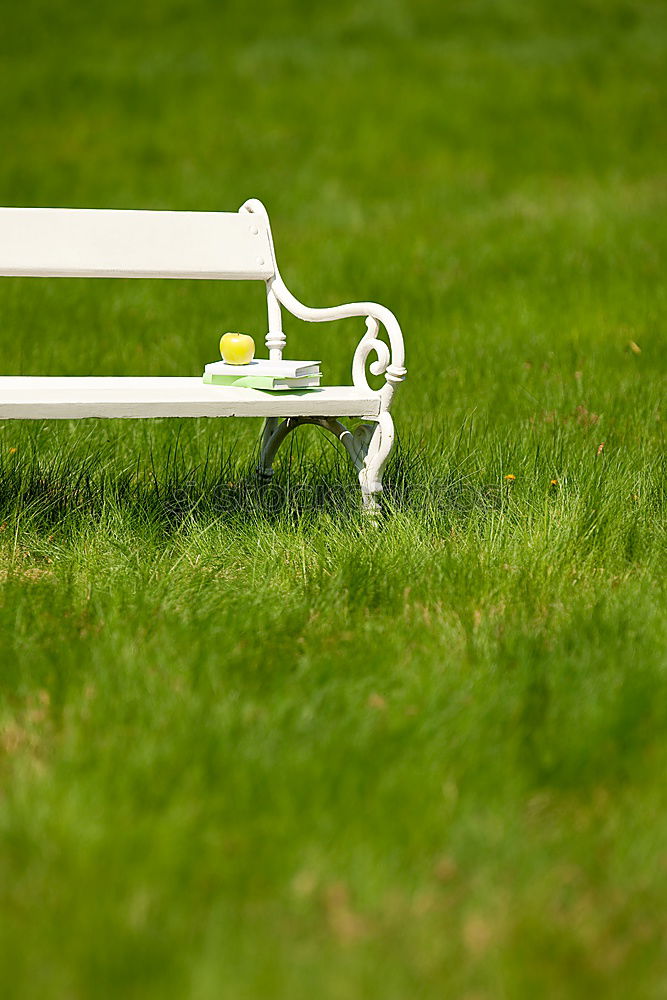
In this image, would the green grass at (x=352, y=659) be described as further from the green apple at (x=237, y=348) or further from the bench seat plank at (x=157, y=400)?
the green apple at (x=237, y=348)

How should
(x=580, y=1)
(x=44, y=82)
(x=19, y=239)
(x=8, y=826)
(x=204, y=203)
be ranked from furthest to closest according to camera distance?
(x=580, y=1)
(x=44, y=82)
(x=204, y=203)
(x=19, y=239)
(x=8, y=826)

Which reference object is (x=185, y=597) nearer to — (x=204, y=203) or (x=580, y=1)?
(x=204, y=203)

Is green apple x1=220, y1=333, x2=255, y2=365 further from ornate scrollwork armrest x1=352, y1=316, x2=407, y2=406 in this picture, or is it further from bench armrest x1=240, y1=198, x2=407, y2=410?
ornate scrollwork armrest x1=352, y1=316, x2=407, y2=406

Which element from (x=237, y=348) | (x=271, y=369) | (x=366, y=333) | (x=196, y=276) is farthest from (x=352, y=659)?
(x=196, y=276)

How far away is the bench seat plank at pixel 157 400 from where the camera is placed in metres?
2.94

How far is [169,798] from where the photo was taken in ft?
6.41

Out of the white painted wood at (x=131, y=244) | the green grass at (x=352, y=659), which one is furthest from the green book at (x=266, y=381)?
the white painted wood at (x=131, y=244)

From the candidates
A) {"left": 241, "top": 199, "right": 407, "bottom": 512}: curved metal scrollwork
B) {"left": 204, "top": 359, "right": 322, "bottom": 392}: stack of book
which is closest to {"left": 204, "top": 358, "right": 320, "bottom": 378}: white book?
{"left": 204, "top": 359, "right": 322, "bottom": 392}: stack of book

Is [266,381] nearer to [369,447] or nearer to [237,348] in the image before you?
[237,348]

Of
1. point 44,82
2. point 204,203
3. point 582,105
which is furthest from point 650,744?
point 44,82

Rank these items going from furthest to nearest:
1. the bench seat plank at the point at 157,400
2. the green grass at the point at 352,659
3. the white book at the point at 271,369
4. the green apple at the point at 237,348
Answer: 1. the green apple at the point at 237,348
2. the white book at the point at 271,369
3. the bench seat plank at the point at 157,400
4. the green grass at the point at 352,659

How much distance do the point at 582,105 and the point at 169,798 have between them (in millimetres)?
11083

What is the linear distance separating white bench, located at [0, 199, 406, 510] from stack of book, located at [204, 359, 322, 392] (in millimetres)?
41

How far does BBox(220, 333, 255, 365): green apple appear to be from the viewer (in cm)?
339
